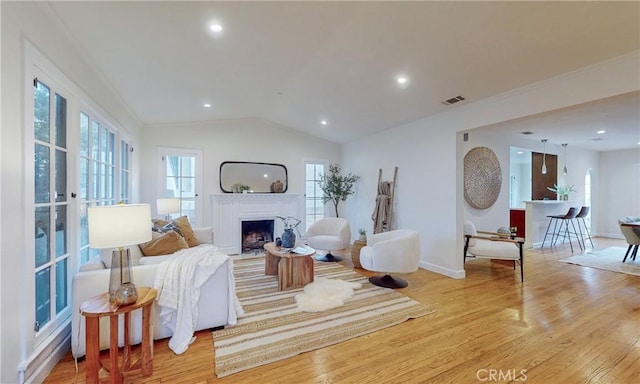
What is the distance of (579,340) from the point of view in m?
2.43

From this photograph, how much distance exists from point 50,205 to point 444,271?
15.4 ft

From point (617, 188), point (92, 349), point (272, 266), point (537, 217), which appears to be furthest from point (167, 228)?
point (617, 188)

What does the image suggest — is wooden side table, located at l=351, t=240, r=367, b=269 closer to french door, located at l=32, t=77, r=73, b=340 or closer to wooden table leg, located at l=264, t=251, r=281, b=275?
wooden table leg, located at l=264, t=251, r=281, b=275

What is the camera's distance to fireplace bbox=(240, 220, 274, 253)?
5.94 meters

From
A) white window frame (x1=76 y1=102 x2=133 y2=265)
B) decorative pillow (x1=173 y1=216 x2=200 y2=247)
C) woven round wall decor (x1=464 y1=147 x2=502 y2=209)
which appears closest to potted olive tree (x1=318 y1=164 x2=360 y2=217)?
woven round wall decor (x1=464 y1=147 x2=502 y2=209)

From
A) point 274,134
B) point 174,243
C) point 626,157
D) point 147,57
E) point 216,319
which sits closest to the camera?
point 216,319

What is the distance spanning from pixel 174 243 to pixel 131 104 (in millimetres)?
2495

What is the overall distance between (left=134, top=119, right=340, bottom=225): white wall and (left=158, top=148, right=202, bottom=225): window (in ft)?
0.37

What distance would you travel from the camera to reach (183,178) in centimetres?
556

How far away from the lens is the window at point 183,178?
5.39m

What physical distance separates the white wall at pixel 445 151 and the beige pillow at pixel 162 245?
3.72m

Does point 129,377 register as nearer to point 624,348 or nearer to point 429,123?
point 624,348

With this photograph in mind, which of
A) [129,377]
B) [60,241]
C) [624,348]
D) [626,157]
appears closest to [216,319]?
[129,377]
